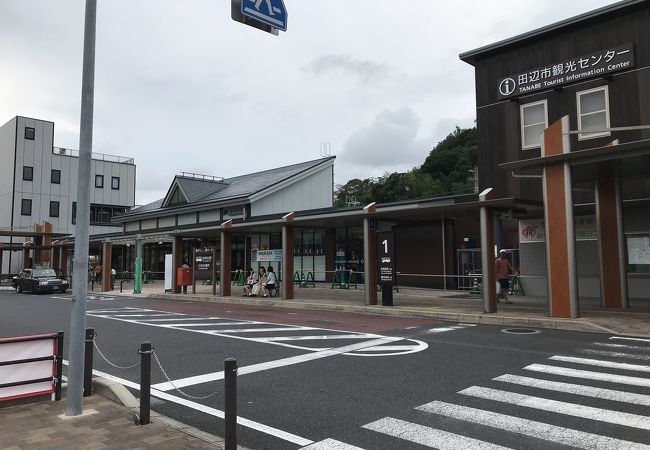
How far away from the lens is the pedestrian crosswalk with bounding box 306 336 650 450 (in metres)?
4.90

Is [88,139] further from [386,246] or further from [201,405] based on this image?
[386,246]

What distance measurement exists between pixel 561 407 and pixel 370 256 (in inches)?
473

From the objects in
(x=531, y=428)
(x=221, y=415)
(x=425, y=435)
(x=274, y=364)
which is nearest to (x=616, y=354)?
(x=531, y=428)

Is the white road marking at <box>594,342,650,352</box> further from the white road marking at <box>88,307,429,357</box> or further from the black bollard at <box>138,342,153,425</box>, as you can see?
the black bollard at <box>138,342,153,425</box>

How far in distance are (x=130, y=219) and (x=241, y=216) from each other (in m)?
15.6

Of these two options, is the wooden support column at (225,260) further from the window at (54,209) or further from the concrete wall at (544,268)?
the window at (54,209)

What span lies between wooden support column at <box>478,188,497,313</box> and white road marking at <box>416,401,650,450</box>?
29.3ft

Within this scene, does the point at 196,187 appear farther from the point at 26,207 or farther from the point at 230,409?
the point at 230,409

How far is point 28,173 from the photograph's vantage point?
172 ft

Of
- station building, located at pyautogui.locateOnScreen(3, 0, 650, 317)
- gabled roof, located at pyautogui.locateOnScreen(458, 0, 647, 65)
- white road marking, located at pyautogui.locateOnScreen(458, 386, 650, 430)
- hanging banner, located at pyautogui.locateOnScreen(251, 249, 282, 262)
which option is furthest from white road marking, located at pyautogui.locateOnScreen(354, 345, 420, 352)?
gabled roof, located at pyautogui.locateOnScreen(458, 0, 647, 65)

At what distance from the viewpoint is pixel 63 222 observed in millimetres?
54719

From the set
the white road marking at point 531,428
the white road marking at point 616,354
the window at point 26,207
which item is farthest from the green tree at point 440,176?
the white road marking at point 531,428

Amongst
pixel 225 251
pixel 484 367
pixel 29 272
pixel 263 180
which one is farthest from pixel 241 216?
pixel 484 367

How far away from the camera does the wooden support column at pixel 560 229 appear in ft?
42.8
